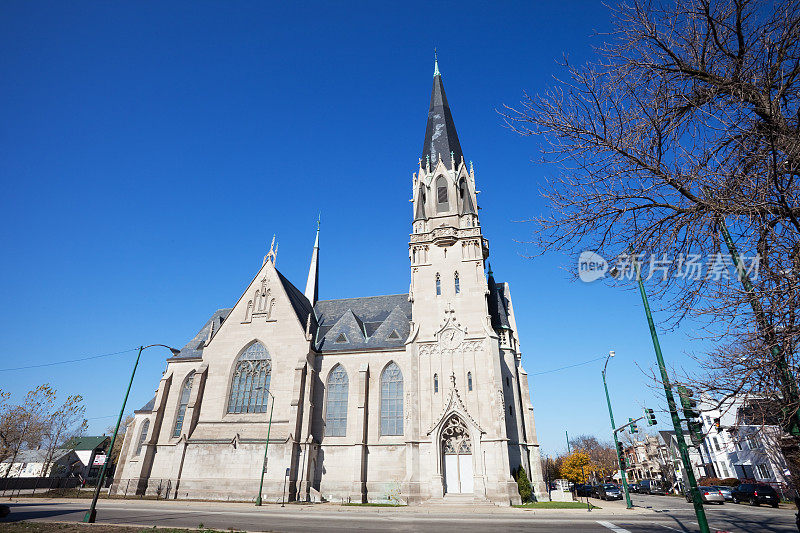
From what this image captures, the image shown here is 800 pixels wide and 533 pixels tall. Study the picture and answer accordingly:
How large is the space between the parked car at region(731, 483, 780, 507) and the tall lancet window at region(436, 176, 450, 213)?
102 ft

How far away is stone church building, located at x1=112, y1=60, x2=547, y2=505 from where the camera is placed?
89.8 ft

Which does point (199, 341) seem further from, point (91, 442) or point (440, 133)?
point (91, 442)

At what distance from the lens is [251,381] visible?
3278 cm

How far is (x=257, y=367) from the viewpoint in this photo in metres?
33.2

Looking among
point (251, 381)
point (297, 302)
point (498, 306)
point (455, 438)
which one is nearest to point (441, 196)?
point (498, 306)

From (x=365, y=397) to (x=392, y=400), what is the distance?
2.13 meters

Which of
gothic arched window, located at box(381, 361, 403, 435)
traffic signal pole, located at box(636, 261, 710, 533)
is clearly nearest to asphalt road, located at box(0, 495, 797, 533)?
traffic signal pole, located at box(636, 261, 710, 533)

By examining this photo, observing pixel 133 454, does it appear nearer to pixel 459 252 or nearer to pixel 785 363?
pixel 459 252

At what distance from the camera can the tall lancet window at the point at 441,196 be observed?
1455 inches

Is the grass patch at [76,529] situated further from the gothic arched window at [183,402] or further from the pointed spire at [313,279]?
the pointed spire at [313,279]

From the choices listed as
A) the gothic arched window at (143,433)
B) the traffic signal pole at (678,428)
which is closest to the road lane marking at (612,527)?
the traffic signal pole at (678,428)

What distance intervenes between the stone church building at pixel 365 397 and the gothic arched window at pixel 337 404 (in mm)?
93

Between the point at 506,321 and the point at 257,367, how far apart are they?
21050mm

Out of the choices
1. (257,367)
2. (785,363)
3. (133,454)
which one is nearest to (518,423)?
(257,367)
